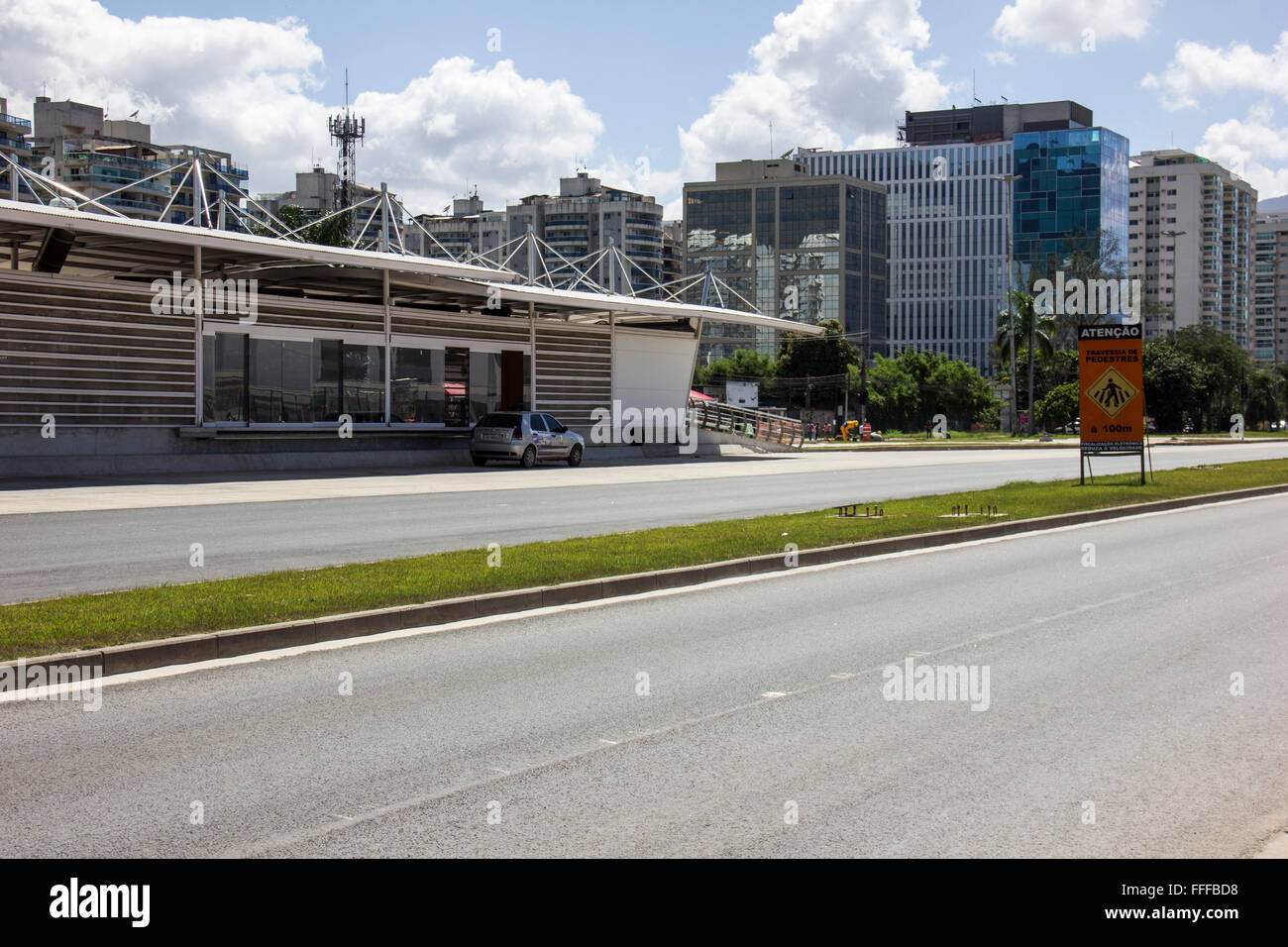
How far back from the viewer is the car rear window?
122 feet

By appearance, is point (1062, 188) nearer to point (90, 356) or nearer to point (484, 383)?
point (484, 383)

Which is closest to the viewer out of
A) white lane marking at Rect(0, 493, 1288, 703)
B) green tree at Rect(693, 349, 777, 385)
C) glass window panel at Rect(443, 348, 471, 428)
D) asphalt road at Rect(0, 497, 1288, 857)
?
asphalt road at Rect(0, 497, 1288, 857)

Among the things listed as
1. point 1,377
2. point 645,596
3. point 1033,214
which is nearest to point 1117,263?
point 1033,214

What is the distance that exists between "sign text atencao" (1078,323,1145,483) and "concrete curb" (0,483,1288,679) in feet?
35.7

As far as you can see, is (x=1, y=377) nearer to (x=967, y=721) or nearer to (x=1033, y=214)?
(x=967, y=721)

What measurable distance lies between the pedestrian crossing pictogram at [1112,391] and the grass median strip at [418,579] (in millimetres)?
6490

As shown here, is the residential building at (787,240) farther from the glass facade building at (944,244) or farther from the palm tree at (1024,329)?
the palm tree at (1024,329)

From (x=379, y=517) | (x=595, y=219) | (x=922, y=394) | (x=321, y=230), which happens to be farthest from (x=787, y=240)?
(x=379, y=517)

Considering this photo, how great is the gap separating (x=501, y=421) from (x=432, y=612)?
2711cm

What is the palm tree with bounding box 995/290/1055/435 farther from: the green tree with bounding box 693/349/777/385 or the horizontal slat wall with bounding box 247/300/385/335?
the horizontal slat wall with bounding box 247/300/385/335

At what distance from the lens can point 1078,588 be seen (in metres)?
12.7

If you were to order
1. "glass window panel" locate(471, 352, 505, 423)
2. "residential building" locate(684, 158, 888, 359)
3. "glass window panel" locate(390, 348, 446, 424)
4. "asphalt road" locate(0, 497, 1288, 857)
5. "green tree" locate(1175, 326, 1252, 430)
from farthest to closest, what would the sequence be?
1. "residential building" locate(684, 158, 888, 359)
2. "green tree" locate(1175, 326, 1252, 430)
3. "glass window panel" locate(471, 352, 505, 423)
4. "glass window panel" locate(390, 348, 446, 424)
5. "asphalt road" locate(0, 497, 1288, 857)

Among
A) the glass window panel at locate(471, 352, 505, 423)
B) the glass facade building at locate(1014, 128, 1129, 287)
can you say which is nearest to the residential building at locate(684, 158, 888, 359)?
the glass facade building at locate(1014, 128, 1129, 287)
